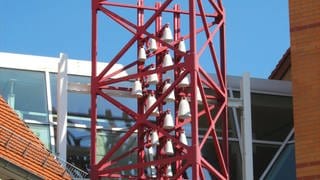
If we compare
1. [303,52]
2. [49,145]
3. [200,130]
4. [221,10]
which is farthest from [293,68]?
[49,145]

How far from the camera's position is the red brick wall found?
2542 cm

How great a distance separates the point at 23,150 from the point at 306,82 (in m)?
6.95

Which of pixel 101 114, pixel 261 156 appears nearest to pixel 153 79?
pixel 101 114

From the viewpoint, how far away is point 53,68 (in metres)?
29.7

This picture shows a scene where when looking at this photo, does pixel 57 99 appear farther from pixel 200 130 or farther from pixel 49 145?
pixel 200 130

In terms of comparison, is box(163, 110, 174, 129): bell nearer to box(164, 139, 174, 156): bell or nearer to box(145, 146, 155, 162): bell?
box(164, 139, 174, 156): bell

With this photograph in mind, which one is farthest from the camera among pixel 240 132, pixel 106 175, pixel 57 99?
pixel 240 132

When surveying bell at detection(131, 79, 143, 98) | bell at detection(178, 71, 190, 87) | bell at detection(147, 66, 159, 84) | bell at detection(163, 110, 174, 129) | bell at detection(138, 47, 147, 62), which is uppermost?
bell at detection(138, 47, 147, 62)

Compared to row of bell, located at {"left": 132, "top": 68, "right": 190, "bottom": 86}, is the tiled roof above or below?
below

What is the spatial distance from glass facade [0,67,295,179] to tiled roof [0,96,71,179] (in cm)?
432

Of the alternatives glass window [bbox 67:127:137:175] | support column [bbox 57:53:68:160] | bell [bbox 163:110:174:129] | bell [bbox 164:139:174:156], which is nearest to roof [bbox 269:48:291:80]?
glass window [bbox 67:127:137:175]

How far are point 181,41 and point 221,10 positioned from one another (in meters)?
1.29

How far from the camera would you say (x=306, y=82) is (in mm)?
26141

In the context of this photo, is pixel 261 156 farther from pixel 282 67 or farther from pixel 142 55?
pixel 142 55
